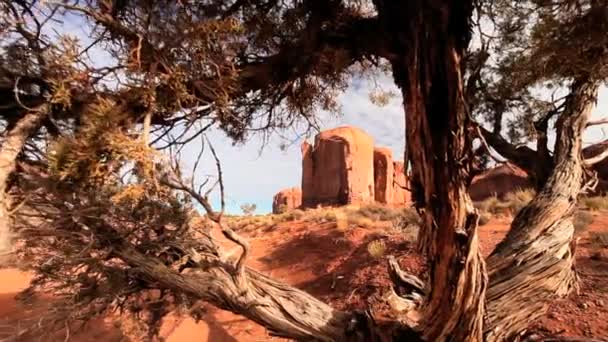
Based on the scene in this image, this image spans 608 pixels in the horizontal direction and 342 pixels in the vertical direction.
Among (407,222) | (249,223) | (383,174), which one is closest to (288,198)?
(383,174)

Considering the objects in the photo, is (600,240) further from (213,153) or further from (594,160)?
(213,153)

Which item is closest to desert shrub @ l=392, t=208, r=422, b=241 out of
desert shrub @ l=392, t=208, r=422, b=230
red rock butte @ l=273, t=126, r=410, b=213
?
desert shrub @ l=392, t=208, r=422, b=230

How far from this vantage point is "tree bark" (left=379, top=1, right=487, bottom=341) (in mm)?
3566

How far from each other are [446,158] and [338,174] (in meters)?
38.5

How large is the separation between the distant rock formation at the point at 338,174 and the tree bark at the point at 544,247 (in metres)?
35.3

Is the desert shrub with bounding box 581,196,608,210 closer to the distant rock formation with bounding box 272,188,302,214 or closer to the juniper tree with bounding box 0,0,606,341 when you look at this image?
the juniper tree with bounding box 0,0,606,341

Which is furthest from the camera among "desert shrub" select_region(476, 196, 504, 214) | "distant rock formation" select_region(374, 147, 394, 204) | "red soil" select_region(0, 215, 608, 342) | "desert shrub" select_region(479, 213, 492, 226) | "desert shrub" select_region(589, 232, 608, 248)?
"distant rock formation" select_region(374, 147, 394, 204)

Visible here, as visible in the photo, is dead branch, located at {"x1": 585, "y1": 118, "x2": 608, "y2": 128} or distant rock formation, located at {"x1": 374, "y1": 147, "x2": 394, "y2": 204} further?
distant rock formation, located at {"x1": 374, "y1": 147, "x2": 394, "y2": 204}

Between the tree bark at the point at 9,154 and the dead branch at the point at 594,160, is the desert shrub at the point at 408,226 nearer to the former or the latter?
the dead branch at the point at 594,160

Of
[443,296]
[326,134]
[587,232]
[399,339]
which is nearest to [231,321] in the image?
[399,339]

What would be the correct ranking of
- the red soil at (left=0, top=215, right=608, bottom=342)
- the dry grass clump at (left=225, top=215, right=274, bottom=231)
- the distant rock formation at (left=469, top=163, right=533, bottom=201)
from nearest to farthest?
the red soil at (left=0, top=215, right=608, bottom=342), the dry grass clump at (left=225, top=215, right=274, bottom=231), the distant rock formation at (left=469, top=163, right=533, bottom=201)

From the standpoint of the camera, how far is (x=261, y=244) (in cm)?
1673

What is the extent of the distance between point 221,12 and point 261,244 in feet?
43.1

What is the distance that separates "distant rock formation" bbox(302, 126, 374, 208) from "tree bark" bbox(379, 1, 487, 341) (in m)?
37.2
